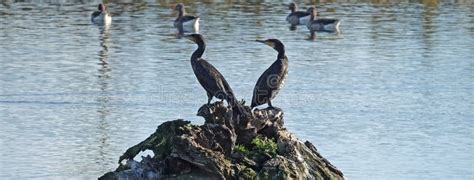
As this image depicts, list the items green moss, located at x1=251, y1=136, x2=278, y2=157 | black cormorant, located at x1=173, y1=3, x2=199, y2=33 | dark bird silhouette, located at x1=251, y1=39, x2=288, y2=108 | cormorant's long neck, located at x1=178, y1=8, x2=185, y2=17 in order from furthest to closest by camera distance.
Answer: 1. cormorant's long neck, located at x1=178, y1=8, x2=185, y2=17
2. black cormorant, located at x1=173, y1=3, x2=199, y2=33
3. dark bird silhouette, located at x1=251, y1=39, x2=288, y2=108
4. green moss, located at x1=251, y1=136, x2=278, y2=157

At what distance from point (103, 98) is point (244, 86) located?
2.26m

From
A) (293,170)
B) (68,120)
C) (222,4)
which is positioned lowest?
(222,4)

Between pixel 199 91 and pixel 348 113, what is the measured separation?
2943 millimetres

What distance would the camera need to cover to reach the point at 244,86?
1972 cm

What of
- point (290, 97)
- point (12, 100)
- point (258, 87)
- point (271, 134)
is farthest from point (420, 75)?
point (271, 134)

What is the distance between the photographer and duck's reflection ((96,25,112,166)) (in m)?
15.0

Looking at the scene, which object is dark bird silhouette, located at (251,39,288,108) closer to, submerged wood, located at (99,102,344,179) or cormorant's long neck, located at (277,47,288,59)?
cormorant's long neck, located at (277,47,288,59)

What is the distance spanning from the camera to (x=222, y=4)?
1433 inches

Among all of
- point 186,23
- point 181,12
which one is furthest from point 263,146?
point 181,12

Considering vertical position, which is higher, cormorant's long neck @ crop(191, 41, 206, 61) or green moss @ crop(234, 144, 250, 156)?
cormorant's long neck @ crop(191, 41, 206, 61)

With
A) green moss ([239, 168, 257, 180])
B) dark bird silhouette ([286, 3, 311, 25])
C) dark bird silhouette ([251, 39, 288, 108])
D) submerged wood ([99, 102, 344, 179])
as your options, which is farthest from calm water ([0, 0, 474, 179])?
green moss ([239, 168, 257, 180])

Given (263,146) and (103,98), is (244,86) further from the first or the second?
(263,146)

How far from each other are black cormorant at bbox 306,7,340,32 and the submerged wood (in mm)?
19690

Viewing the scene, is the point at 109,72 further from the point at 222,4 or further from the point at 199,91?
the point at 222,4
